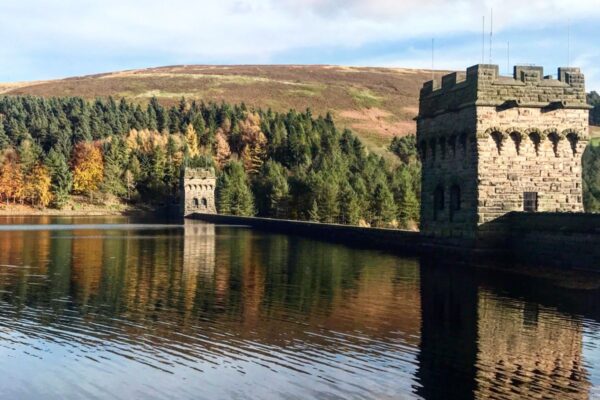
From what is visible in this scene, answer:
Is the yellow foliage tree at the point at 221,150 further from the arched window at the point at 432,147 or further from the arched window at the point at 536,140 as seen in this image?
the arched window at the point at 536,140

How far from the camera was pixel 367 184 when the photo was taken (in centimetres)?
8469

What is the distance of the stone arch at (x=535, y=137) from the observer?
30719 millimetres

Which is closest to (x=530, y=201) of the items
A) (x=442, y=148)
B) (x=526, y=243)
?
(x=526, y=243)

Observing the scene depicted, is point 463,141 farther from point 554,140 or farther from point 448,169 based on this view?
point 554,140

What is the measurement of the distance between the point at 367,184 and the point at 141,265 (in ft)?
184

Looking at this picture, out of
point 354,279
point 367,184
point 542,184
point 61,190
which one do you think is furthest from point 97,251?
point 61,190

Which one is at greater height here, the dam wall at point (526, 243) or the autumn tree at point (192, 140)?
the autumn tree at point (192, 140)

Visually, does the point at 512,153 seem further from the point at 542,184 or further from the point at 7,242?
the point at 7,242

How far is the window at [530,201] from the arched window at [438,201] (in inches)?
178

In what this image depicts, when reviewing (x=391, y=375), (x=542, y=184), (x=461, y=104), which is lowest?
(x=391, y=375)

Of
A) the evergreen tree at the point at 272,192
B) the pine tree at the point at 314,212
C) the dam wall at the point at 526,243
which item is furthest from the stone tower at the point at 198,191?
the dam wall at the point at 526,243

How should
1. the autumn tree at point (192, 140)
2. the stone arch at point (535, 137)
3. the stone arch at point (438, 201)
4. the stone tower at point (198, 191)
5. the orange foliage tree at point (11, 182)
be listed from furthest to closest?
the autumn tree at point (192, 140) < the orange foliage tree at point (11, 182) < the stone tower at point (198, 191) < the stone arch at point (438, 201) < the stone arch at point (535, 137)

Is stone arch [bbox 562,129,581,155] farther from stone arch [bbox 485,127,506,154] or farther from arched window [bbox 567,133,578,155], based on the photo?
stone arch [bbox 485,127,506,154]

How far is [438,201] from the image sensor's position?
34750 mm
